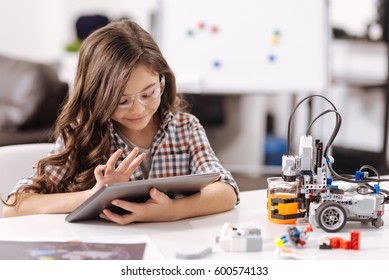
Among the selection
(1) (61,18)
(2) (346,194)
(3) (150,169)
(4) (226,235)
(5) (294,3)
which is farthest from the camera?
(1) (61,18)

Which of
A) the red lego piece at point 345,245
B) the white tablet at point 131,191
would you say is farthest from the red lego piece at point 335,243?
the white tablet at point 131,191

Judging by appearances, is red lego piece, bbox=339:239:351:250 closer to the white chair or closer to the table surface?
the table surface

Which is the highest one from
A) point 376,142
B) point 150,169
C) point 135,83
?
point 135,83

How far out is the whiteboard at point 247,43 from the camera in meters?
3.33

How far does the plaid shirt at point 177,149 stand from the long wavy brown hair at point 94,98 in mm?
70

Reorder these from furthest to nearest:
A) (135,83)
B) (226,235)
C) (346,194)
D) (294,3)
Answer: (294,3)
(135,83)
(346,194)
(226,235)

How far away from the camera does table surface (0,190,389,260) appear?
3.01ft

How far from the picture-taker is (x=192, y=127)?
1.49 metres

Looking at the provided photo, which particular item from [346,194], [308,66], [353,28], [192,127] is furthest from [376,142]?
[346,194]

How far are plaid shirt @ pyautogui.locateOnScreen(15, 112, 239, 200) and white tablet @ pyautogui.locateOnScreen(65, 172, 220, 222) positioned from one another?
297mm

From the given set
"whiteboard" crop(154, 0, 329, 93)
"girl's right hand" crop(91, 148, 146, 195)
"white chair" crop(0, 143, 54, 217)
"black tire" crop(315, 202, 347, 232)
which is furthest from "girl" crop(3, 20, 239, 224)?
"whiteboard" crop(154, 0, 329, 93)

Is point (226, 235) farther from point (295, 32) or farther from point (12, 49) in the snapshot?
point (12, 49)

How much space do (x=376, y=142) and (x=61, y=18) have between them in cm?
277

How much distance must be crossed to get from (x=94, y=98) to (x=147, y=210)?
14.0 inches
